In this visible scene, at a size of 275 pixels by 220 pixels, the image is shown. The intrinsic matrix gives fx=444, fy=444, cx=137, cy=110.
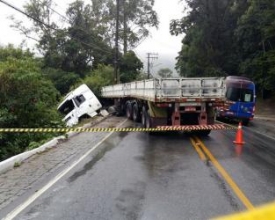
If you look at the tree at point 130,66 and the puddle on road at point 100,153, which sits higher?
the tree at point 130,66

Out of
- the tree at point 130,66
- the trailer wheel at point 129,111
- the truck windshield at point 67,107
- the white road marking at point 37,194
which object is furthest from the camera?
the tree at point 130,66

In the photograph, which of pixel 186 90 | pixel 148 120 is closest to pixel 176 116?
pixel 186 90

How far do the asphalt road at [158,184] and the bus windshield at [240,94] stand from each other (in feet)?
39.3

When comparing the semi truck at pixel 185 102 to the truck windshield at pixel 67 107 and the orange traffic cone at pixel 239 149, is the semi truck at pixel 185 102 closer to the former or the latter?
the orange traffic cone at pixel 239 149

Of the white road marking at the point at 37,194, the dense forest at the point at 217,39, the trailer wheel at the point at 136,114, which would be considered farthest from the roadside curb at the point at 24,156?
the dense forest at the point at 217,39

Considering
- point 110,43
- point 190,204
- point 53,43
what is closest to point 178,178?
point 190,204

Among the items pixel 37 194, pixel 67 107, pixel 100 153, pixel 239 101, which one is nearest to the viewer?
pixel 37 194

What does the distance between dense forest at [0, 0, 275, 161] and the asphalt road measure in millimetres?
5631

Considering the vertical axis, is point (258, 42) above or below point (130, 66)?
above

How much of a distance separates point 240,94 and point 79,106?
32.5 feet

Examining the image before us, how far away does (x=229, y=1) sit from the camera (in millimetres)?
53500

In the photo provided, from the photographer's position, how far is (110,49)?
63.5m

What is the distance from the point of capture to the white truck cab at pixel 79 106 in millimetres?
27531

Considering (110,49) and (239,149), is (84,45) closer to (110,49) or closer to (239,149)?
(110,49)
